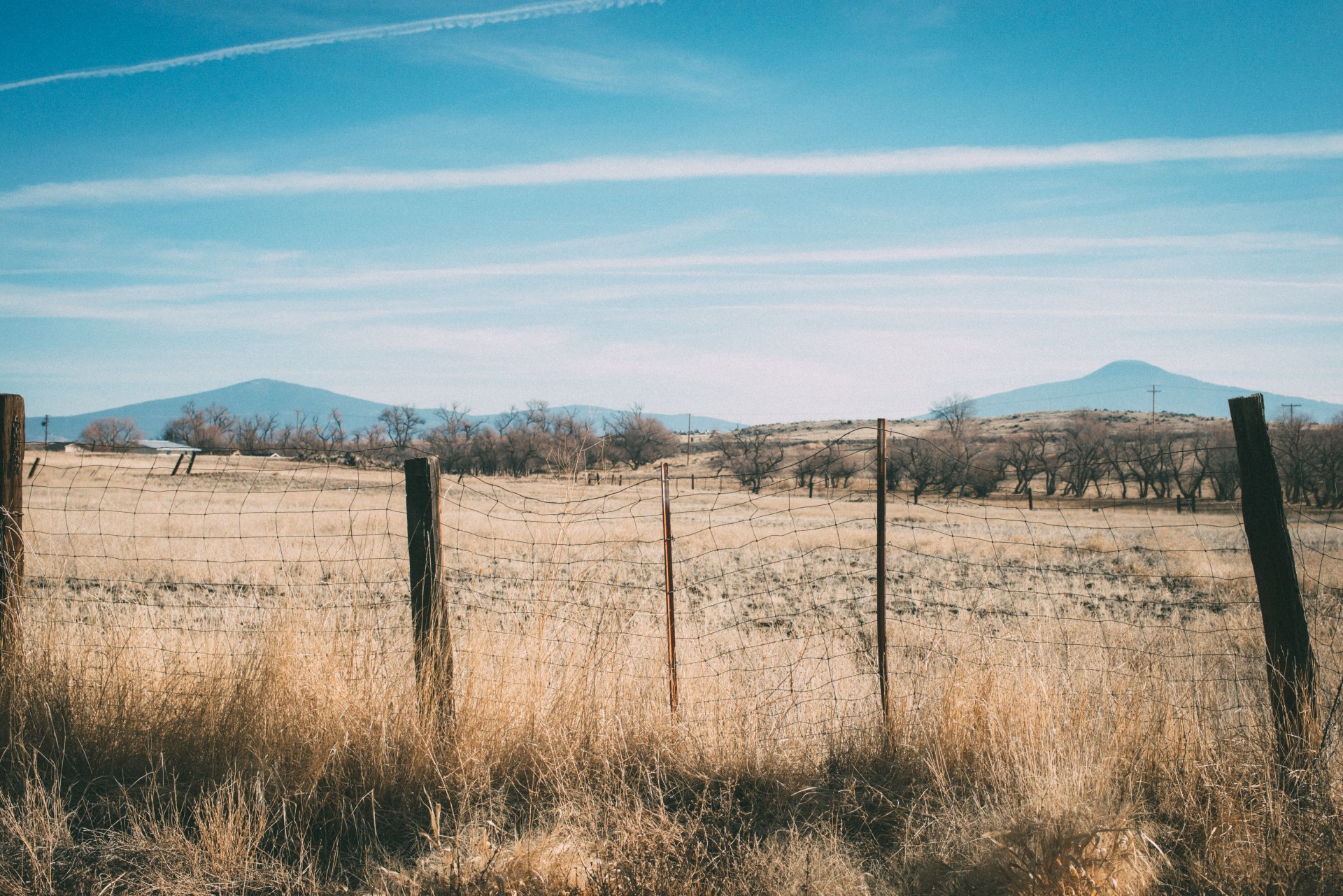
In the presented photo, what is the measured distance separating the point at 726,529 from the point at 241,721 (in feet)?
76.9

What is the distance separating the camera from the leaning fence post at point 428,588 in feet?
13.7

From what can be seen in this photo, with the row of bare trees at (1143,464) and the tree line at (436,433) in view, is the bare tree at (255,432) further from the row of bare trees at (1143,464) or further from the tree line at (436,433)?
the row of bare trees at (1143,464)

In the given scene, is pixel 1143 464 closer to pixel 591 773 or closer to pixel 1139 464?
pixel 1139 464

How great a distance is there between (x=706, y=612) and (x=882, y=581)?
6710 mm

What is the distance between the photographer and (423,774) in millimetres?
3898

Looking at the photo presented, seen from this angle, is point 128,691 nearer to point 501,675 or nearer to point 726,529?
point 501,675

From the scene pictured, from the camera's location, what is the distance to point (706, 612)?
11.0m

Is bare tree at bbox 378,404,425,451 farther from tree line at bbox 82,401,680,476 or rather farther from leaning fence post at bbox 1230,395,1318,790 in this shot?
leaning fence post at bbox 1230,395,1318,790

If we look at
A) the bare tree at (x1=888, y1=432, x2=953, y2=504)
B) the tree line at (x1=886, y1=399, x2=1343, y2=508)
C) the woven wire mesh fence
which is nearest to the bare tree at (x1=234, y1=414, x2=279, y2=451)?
the woven wire mesh fence

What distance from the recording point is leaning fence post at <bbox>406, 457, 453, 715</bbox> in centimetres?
416

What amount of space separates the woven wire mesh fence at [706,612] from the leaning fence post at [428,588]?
17 centimetres

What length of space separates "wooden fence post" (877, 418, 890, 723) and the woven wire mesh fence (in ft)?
0.29

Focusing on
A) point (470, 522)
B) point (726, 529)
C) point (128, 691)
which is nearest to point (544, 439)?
point (470, 522)

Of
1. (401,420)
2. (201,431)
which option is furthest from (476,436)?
(201,431)
